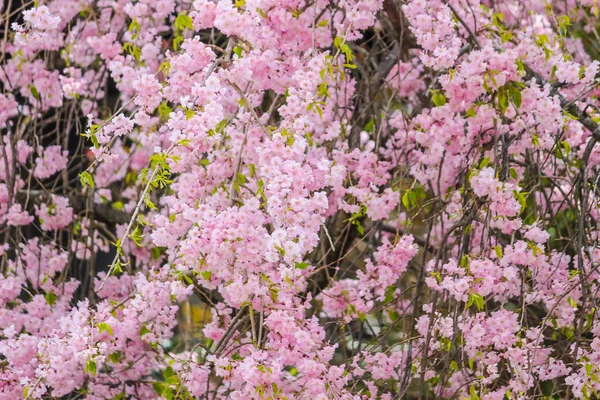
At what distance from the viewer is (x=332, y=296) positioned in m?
3.07

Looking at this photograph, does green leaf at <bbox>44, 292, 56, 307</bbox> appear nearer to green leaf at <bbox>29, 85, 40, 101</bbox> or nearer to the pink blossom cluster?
the pink blossom cluster

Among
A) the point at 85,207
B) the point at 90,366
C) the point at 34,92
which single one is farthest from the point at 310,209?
the point at 85,207

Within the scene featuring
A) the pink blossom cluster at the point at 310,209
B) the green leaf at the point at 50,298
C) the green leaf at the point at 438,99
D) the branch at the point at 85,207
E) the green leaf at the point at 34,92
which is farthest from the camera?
the branch at the point at 85,207

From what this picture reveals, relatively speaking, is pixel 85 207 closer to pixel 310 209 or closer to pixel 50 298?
pixel 50 298

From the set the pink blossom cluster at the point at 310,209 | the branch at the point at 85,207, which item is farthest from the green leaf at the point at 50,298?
the branch at the point at 85,207

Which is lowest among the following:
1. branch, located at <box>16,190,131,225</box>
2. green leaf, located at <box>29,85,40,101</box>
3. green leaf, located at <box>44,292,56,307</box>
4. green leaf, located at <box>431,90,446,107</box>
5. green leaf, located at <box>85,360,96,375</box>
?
green leaf, located at <box>44,292,56,307</box>

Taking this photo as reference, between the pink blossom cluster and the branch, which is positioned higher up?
the pink blossom cluster

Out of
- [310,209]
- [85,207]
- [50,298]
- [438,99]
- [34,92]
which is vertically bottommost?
[50,298]

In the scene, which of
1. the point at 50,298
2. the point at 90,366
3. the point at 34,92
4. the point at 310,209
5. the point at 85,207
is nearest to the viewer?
the point at 310,209

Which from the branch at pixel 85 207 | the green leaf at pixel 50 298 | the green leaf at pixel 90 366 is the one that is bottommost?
the green leaf at pixel 50 298

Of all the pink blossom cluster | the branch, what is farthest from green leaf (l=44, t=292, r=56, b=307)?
the branch

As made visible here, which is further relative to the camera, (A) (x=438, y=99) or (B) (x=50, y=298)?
(B) (x=50, y=298)

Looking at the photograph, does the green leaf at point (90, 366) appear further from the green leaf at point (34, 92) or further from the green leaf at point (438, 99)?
the green leaf at point (34, 92)

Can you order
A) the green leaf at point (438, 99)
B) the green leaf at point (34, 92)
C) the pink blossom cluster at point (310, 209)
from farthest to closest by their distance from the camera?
the green leaf at point (34, 92), the green leaf at point (438, 99), the pink blossom cluster at point (310, 209)
